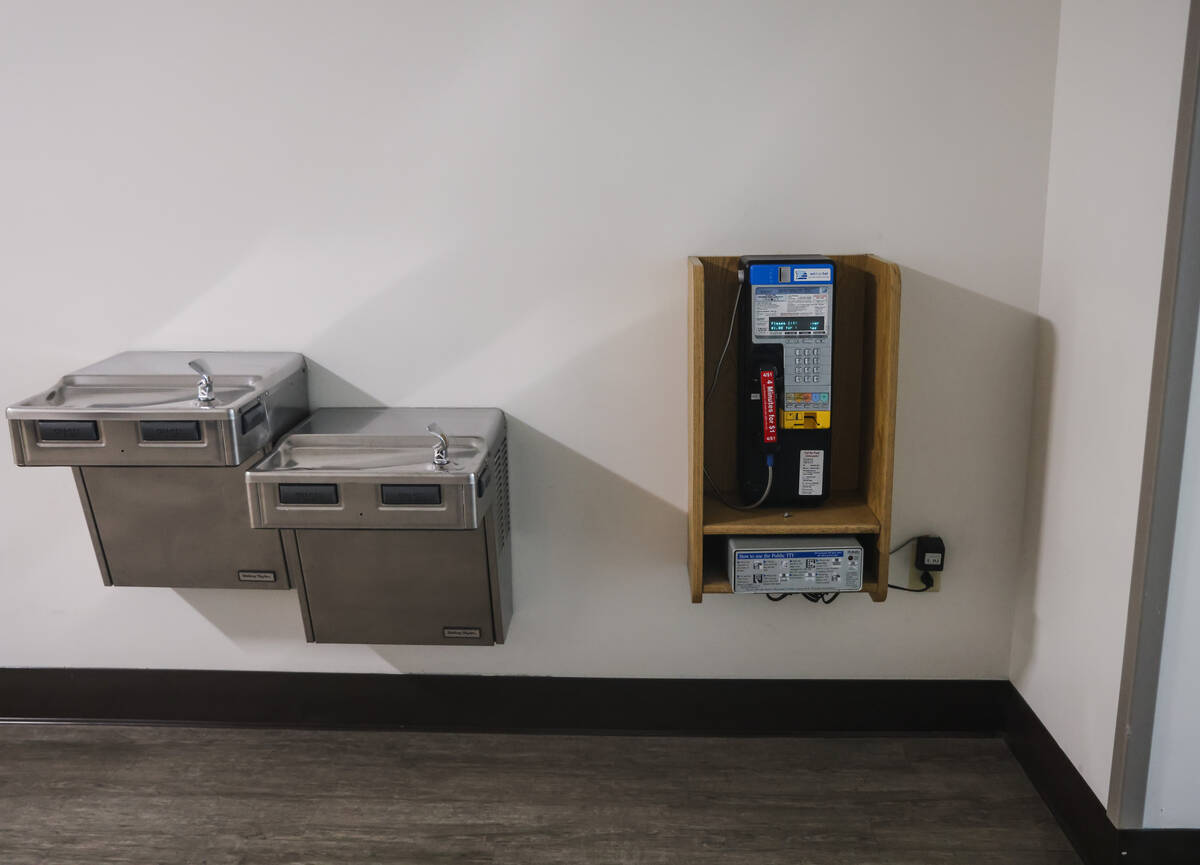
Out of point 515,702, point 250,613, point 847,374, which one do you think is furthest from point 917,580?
point 250,613

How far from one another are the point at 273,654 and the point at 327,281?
1.19 metres

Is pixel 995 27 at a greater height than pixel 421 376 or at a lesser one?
greater

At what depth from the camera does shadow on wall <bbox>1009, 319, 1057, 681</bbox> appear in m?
2.77

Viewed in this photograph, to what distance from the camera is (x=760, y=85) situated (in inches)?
106

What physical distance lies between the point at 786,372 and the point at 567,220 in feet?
2.41

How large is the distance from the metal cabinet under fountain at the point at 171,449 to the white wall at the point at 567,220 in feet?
0.67

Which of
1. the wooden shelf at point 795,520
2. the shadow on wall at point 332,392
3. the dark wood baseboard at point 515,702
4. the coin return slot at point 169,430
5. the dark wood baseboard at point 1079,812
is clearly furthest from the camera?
the dark wood baseboard at point 515,702

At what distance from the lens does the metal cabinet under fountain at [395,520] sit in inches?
97.6

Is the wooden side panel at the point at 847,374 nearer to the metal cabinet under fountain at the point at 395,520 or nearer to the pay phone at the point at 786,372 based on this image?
the pay phone at the point at 786,372

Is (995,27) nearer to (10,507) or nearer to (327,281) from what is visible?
(327,281)

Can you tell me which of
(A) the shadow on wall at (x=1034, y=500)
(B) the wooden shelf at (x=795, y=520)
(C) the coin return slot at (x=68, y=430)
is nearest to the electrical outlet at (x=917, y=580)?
(A) the shadow on wall at (x=1034, y=500)

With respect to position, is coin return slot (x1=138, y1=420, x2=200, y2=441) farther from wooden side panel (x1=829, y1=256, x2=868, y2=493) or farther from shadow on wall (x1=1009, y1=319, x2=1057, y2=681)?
shadow on wall (x1=1009, y1=319, x2=1057, y2=681)

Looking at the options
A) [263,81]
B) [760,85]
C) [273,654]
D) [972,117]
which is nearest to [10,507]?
[273,654]

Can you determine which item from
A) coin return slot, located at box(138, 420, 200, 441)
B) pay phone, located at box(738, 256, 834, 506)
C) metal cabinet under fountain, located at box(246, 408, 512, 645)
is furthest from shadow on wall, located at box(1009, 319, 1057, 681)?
coin return slot, located at box(138, 420, 200, 441)
